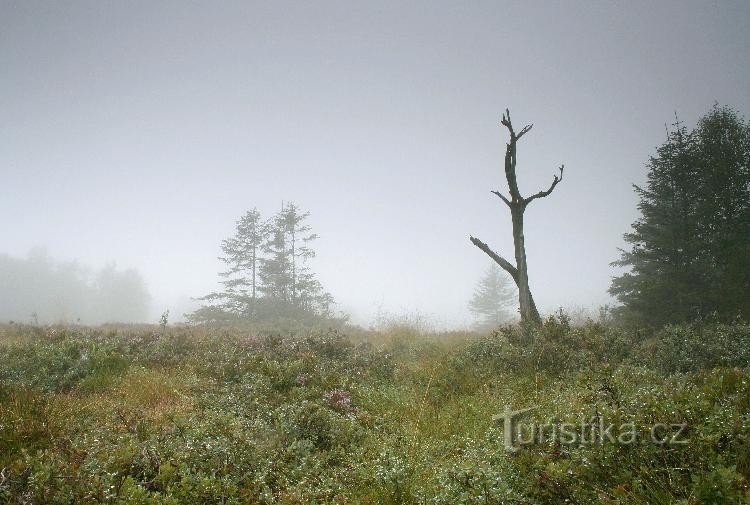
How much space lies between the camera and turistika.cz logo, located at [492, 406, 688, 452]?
3.66 meters

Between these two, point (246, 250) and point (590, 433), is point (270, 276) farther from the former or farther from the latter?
point (590, 433)

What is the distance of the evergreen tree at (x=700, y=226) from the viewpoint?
12.1 meters

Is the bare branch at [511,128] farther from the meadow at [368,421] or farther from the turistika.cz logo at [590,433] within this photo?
the turistika.cz logo at [590,433]

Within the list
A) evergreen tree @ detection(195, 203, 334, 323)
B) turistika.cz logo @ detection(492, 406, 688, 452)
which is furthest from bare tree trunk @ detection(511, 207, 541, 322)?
evergreen tree @ detection(195, 203, 334, 323)

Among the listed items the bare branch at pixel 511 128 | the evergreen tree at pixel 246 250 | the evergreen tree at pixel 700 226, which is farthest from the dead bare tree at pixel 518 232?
the evergreen tree at pixel 246 250

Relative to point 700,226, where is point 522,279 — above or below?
below

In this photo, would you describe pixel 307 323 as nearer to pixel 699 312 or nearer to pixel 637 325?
pixel 637 325

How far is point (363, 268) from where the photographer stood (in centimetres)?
19888

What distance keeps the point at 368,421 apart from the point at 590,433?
3.41m

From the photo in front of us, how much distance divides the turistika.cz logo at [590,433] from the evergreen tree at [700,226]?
35.7 feet

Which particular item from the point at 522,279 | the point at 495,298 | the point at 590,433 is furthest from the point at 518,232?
the point at 495,298

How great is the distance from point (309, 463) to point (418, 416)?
2.23 meters

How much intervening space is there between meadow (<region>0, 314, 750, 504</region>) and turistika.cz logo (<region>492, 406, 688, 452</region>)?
61mm

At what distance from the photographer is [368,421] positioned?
20.3 feet
